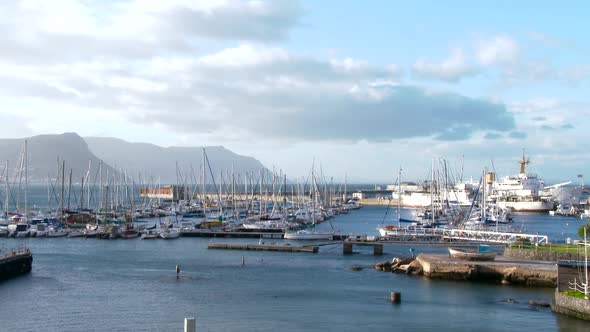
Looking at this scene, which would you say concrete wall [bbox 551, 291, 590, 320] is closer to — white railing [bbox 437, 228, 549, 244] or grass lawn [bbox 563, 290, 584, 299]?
grass lawn [bbox 563, 290, 584, 299]

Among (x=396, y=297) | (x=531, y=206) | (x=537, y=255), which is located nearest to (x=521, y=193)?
(x=531, y=206)

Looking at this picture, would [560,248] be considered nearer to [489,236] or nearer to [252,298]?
[489,236]

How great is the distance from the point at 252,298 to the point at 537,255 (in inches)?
701

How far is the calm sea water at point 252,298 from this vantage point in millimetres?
26812

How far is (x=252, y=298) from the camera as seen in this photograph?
106 ft

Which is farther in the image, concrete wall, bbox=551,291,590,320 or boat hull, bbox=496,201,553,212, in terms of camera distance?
boat hull, bbox=496,201,553,212

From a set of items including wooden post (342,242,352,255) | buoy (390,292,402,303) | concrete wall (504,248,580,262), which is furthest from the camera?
wooden post (342,242,352,255)

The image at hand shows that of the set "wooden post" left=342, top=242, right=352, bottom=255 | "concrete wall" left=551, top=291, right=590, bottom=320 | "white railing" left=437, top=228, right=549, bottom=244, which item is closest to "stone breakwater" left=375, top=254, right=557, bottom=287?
"concrete wall" left=551, top=291, right=590, bottom=320

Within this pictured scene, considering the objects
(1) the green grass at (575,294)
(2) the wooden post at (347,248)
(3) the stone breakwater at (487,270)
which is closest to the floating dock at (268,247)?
(2) the wooden post at (347,248)

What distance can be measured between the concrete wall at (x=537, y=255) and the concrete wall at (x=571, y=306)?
1051cm

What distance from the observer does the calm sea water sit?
88.0 ft

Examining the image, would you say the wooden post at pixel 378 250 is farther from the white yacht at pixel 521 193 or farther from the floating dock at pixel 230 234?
the white yacht at pixel 521 193

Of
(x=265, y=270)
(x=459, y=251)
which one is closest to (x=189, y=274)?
(x=265, y=270)

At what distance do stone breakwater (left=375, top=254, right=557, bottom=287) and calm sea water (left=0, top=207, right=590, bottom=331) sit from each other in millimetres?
1076
